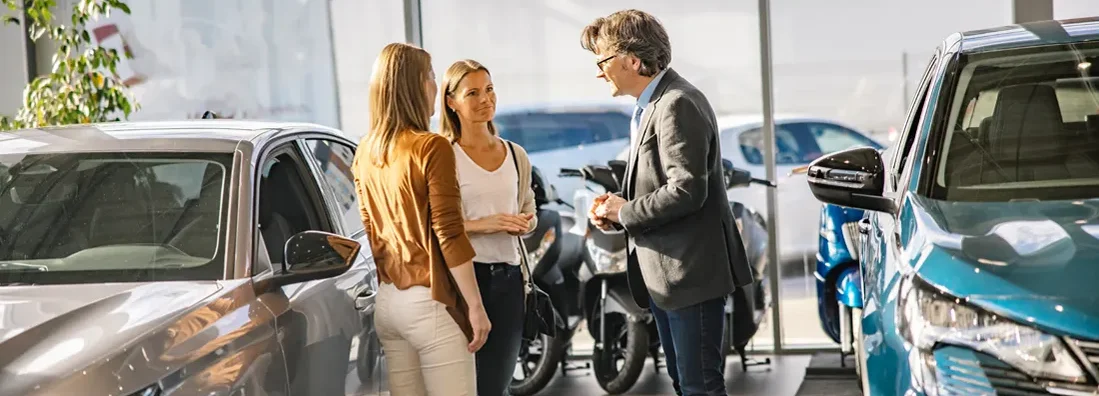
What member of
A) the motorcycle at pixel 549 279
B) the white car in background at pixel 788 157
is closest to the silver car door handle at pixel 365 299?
the motorcycle at pixel 549 279

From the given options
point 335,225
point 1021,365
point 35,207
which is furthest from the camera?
A: point 335,225

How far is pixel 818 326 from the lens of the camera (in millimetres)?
7297

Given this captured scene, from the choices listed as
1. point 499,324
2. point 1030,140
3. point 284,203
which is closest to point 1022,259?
point 1030,140

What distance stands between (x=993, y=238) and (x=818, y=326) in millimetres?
4700

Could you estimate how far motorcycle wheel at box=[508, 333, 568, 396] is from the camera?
6266 mm

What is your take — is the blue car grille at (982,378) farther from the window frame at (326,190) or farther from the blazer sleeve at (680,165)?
the window frame at (326,190)

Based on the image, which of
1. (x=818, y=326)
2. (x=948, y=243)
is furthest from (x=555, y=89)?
(x=948, y=243)

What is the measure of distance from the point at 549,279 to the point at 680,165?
275 cm

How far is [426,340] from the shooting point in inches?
128

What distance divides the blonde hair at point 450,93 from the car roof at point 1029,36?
1.33 meters

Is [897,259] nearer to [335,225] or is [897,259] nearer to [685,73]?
[335,225]

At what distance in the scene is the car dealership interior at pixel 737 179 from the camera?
101 inches

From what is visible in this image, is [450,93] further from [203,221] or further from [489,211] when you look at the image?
[203,221]

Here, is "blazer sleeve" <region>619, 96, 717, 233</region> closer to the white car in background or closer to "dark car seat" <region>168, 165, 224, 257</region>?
"dark car seat" <region>168, 165, 224, 257</region>
